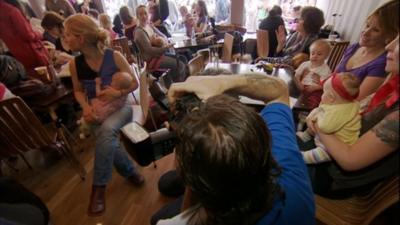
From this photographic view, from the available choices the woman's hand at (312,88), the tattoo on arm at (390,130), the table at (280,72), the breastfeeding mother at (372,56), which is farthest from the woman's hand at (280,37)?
the tattoo on arm at (390,130)

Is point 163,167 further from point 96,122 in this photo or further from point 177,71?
point 177,71

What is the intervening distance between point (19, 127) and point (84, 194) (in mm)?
674

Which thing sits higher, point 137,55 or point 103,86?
point 103,86

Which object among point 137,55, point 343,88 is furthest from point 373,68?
point 137,55

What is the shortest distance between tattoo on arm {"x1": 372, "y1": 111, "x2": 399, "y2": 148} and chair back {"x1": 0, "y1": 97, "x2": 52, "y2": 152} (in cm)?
166

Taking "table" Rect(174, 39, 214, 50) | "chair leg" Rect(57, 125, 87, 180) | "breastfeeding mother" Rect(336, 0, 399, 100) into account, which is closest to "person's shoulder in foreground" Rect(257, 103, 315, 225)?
"breastfeeding mother" Rect(336, 0, 399, 100)

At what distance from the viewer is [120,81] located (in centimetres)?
145

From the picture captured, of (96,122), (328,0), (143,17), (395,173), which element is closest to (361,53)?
(395,173)

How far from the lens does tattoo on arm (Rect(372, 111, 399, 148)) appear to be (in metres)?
0.57

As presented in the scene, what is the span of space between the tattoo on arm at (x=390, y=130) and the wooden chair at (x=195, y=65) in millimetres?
1290

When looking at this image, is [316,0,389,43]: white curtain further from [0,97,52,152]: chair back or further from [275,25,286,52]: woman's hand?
[0,97,52,152]: chair back

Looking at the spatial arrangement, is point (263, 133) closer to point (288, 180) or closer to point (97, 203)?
point (288, 180)

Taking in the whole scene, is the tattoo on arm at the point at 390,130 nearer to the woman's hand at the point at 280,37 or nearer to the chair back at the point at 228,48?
the chair back at the point at 228,48

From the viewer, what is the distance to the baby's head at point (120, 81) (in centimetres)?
145
